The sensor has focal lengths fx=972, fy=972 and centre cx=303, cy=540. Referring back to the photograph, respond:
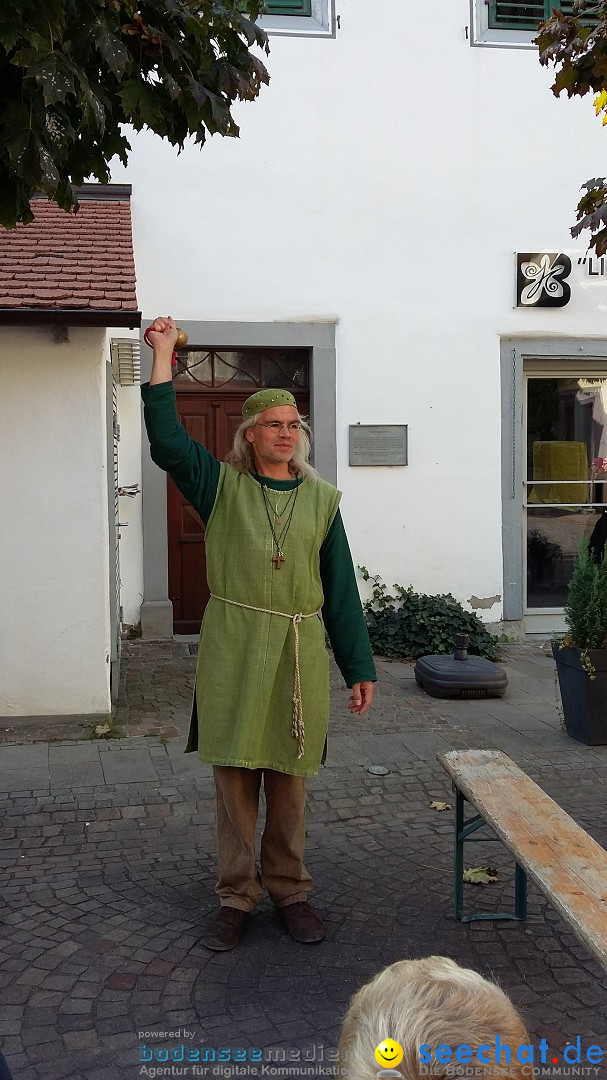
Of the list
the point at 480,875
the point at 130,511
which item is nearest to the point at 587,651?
the point at 480,875

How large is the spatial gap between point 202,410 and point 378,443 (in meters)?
1.64

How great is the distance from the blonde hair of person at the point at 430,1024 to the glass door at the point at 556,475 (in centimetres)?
815

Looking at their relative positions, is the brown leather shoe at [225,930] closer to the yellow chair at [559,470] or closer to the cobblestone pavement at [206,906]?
the cobblestone pavement at [206,906]

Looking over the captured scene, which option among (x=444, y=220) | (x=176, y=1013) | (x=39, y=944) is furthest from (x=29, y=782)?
(x=444, y=220)

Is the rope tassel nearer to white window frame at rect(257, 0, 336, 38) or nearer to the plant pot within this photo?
the plant pot

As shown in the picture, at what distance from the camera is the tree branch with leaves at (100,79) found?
3029 mm

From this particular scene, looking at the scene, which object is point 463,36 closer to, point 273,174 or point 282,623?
point 273,174

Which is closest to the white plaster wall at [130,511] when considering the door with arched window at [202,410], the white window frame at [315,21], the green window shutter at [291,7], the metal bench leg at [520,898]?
the door with arched window at [202,410]

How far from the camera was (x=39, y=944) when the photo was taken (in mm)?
3516

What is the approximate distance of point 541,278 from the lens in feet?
29.0

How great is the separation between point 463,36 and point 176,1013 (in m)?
8.39

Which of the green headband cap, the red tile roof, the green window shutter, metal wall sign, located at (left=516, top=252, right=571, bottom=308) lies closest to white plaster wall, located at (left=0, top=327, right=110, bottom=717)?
the red tile roof

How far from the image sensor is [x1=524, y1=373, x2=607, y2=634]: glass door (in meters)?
9.27

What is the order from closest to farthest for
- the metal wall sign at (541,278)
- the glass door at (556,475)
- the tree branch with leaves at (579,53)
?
the tree branch with leaves at (579,53), the metal wall sign at (541,278), the glass door at (556,475)
